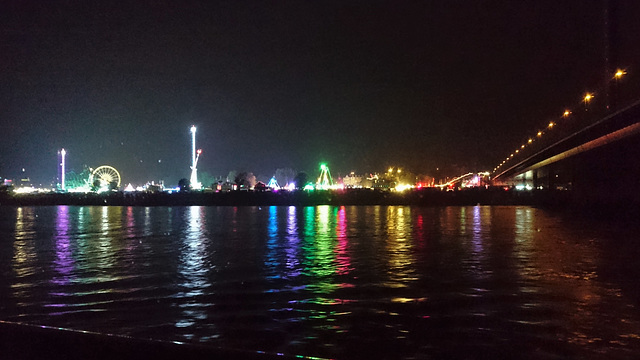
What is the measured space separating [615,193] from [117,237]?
4360cm

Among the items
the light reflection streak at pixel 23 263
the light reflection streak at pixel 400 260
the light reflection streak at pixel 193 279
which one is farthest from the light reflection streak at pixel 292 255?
the light reflection streak at pixel 23 263

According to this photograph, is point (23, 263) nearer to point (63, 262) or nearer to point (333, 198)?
point (63, 262)

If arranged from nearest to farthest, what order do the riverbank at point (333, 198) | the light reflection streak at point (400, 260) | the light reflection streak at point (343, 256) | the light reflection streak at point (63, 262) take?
the light reflection streak at point (400, 260) → the light reflection streak at point (63, 262) → the light reflection streak at point (343, 256) → the riverbank at point (333, 198)

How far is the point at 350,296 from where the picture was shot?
11.1m

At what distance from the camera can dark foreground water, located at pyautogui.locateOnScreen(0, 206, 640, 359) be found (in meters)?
7.90

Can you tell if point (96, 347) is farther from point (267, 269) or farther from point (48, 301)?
point (267, 269)

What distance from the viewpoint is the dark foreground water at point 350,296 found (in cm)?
790

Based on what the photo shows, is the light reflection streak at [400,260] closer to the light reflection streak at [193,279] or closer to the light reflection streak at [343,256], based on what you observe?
the light reflection streak at [343,256]

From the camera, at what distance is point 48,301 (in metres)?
10.8

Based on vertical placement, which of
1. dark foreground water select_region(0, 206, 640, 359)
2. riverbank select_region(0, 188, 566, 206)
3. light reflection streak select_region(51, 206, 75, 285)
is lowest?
dark foreground water select_region(0, 206, 640, 359)

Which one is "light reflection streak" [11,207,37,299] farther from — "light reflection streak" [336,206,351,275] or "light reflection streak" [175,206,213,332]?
"light reflection streak" [336,206,351,275]

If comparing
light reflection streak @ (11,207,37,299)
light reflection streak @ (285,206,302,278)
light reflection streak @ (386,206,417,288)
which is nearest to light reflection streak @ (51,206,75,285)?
light reflection streak @ (11,207,37,299)

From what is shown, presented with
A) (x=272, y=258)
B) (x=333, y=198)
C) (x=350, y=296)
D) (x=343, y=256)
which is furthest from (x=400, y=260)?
(x=333, y=198)

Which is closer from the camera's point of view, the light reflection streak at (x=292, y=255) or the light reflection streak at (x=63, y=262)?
the light reflection streak at (x=63, y=262)
